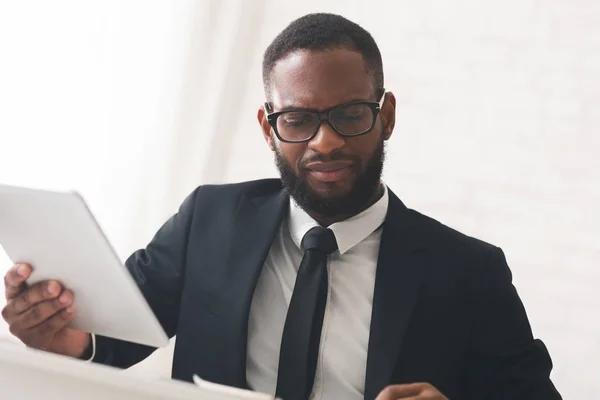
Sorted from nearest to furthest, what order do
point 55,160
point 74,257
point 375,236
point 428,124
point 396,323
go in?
point 74,257
point 396,323
point 375,236
point 55,160
point 428,124

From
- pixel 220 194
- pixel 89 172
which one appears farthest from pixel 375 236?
pixel 89 172

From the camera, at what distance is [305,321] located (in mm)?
1133

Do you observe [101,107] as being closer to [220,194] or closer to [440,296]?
→ [220,194]

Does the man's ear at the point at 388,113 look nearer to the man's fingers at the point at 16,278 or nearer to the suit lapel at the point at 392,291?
the suit lapel at the point at 392,291

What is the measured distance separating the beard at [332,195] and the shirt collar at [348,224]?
2 centimetres

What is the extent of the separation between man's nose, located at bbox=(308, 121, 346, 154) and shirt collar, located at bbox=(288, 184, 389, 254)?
0.51ft

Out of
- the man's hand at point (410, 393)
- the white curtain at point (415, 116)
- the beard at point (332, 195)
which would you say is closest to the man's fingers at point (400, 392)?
the man's hand at point (410, 393)

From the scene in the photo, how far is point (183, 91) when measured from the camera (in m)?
1.80

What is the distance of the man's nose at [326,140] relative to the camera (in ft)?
3.71

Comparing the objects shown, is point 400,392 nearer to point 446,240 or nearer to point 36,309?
point 446,240

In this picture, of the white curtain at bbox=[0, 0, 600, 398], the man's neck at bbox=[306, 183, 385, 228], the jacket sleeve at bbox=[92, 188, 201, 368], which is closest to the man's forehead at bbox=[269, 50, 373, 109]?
the man's neck at bbox=[306, 183, 385, 228]

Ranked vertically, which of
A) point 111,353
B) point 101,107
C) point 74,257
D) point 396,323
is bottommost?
point 111,353

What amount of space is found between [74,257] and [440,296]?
60 cm

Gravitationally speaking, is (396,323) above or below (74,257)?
below
